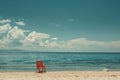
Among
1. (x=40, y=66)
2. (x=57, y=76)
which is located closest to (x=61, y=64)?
(x=40, y=66)

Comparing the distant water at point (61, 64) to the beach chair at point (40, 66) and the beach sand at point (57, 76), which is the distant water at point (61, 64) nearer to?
the beach chair at point (40, 66)

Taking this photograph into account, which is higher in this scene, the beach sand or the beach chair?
the beach chair

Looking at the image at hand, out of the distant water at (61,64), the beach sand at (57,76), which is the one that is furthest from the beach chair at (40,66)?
the distant water at (61,64)

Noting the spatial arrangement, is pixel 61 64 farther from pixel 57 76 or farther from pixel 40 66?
pixel 57 76

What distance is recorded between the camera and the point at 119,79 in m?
14.7

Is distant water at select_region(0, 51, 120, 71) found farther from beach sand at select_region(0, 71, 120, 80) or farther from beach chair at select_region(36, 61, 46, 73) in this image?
beach sand at select_region(0, 71, 120, 80)

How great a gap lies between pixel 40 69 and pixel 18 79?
20.7 ft

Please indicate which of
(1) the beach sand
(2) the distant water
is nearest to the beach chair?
(1) the beach sand

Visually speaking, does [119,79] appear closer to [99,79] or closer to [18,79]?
[99,79]

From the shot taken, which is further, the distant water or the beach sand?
the distant water

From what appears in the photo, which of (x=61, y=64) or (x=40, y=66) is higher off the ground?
(x=40, y=66)

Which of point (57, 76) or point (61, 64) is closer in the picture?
point (57, 76)

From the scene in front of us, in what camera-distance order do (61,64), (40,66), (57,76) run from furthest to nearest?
(61,64)
(40,66)
(57,76)

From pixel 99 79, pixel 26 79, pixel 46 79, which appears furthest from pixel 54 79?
pixel 99 79
